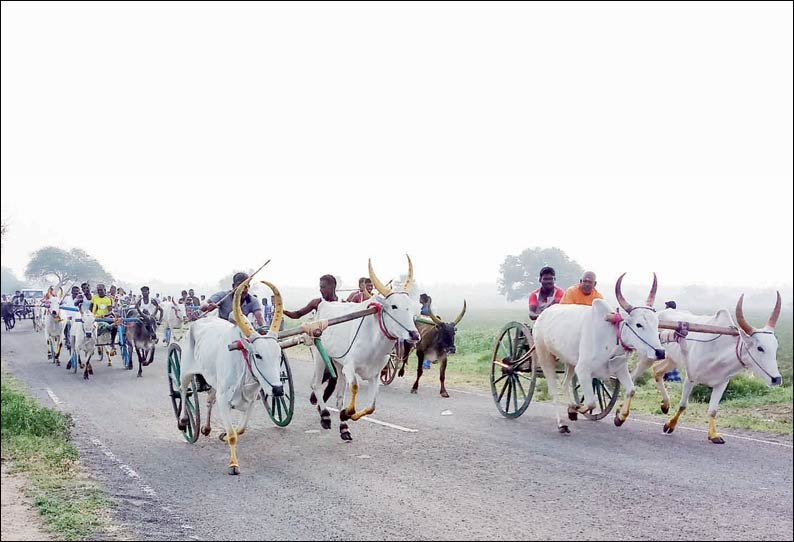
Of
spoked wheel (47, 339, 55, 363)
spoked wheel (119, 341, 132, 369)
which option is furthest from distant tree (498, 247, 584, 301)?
spoked wheel (47, 339, 55, 363)

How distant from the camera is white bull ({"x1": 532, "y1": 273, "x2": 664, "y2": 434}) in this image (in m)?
8.70

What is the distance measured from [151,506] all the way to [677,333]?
6796mm

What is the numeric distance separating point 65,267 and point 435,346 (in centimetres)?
778

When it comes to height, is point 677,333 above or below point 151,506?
above

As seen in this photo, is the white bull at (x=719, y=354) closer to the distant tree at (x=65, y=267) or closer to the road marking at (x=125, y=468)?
the road marking at (x=125, y=468)

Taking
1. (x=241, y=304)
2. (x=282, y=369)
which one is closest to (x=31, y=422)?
(x=241, y=304)

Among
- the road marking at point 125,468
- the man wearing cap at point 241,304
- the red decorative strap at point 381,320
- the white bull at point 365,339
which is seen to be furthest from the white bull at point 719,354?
the road marking at point 125,468

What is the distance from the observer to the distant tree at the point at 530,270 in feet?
41.5

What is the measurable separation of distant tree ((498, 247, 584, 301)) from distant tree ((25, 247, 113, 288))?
7.25m

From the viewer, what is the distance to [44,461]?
304 inches

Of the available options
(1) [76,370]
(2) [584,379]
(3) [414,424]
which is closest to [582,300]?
(2) [584,379]

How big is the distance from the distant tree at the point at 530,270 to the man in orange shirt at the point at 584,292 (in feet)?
2.89

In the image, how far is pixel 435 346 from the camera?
46.8ft

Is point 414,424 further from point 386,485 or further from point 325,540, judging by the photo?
point 325,540
